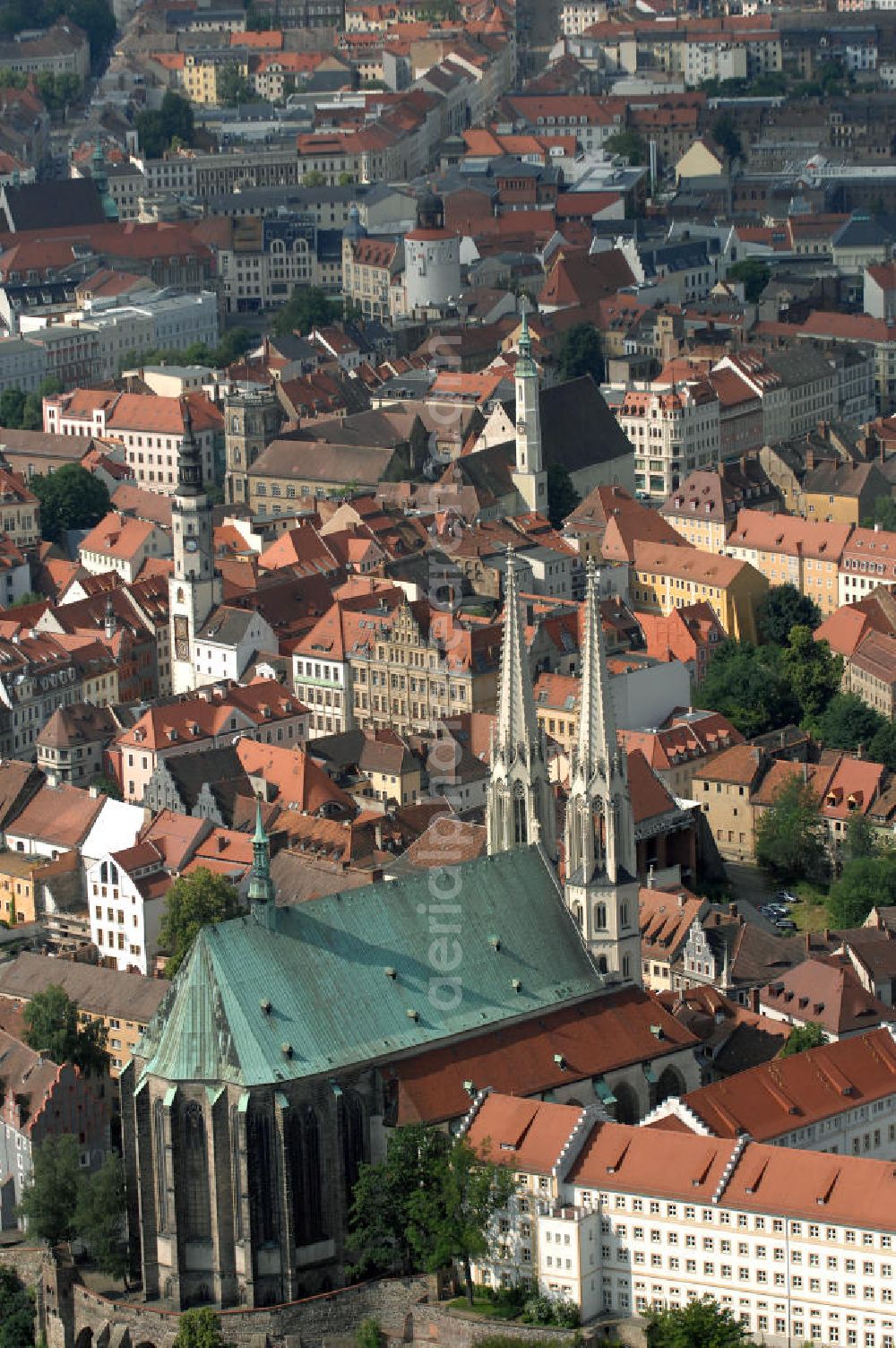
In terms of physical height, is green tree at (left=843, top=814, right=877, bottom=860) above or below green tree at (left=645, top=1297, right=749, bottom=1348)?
below

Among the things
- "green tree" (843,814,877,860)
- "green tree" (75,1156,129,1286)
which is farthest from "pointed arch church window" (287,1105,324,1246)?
"green tree" (843,814,877,860)

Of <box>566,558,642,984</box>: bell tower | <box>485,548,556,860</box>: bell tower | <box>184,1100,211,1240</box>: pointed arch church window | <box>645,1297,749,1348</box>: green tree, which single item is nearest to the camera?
<box>645,1297,749,1348</box>: green tree

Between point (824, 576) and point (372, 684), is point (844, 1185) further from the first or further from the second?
point (824, 576)

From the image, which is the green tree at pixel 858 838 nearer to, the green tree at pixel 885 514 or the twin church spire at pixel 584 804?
the twin church spire at pixel 584 804

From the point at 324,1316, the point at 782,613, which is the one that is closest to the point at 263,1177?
the point at 324,1316

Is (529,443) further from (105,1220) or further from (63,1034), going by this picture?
(105,1220)

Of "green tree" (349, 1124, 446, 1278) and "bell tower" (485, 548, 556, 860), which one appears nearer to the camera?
"green tree" (349, 1124, 446, 1278)

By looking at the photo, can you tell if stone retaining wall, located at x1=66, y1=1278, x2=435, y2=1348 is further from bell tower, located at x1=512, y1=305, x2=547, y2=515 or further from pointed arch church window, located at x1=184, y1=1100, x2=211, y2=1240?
bell tower, located at x1=512, y1=305, x2=547, y2=515
